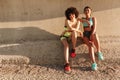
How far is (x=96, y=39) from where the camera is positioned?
5434 mm

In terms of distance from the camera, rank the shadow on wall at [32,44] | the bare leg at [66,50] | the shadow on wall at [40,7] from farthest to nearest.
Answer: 1. the shadow on wall at [40,7]
2. the shadow on wall at [32,44]
3. the bare leg at [66,50]

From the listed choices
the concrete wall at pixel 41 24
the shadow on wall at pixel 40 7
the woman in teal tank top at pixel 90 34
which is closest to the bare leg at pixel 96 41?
the woman in teal tank top at pixel 90 34

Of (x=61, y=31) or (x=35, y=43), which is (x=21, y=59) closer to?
(x=35, y=43)

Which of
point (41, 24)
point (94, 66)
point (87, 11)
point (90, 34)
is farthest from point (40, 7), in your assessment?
point (94, 66)

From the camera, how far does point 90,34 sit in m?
5.52

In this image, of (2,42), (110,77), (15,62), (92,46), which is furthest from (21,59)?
(110,77)

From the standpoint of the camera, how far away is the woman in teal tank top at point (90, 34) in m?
→ 5.43

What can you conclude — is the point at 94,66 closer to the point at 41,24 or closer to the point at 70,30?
the point at 70,30

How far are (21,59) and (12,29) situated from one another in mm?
802

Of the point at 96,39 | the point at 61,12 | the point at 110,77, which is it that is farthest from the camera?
the point at 61,12

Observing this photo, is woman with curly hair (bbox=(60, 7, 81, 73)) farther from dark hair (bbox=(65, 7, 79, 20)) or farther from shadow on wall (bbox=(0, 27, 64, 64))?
shadow on wall (bbox=(0, 27, 64, 64))

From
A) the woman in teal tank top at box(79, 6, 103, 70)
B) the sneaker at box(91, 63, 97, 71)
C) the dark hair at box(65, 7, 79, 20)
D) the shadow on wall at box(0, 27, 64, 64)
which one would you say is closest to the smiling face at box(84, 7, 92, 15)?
the woman in teal tank top at box(79, 6, 103, 70)

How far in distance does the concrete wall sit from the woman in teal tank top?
37 centimetres

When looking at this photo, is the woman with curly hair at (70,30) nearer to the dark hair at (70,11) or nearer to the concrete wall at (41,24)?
the dark hair at (70,11)
